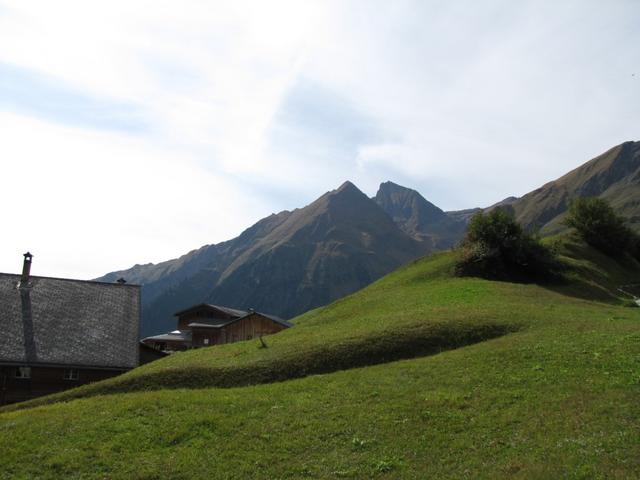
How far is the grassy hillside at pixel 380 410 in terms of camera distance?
16.2 meters

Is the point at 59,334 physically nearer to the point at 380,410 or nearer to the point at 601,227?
the point at 380,410

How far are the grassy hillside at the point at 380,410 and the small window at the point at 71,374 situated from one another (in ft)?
46.4

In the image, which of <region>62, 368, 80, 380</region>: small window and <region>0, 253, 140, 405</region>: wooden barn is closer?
<region>0, 253, 140, 405</region>: wooden barn

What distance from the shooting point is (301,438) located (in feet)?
61.5

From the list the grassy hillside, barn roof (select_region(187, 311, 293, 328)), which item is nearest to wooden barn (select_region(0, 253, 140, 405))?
the grassy hillside

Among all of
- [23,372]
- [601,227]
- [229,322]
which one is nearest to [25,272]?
[23,372]

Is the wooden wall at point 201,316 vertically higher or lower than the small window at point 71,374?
higher

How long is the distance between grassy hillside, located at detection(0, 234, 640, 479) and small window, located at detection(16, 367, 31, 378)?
15.3 meters

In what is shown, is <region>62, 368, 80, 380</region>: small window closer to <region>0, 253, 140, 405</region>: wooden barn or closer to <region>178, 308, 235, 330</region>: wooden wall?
<region>0, 253, 140, 405</region>: wooden barn

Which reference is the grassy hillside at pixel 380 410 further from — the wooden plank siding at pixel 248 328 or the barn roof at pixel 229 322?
the barn roof at pixel 229 322

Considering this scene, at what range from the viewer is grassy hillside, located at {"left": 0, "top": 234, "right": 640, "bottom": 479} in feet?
53.0

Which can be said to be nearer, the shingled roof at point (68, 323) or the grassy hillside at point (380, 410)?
the grassy hillside at point (380, 410)

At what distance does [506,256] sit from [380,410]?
39.8 meters

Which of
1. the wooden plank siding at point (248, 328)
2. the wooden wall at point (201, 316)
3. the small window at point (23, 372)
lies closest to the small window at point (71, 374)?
the small window at point (23, 372)
